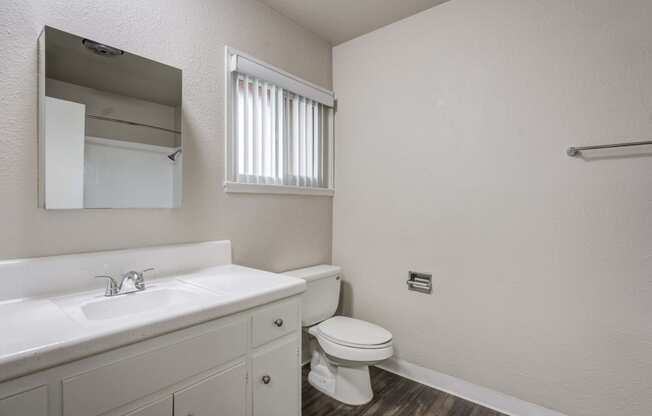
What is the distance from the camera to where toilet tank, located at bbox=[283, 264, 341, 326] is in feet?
6.64

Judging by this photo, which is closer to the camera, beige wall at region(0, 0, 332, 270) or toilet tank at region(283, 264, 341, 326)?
beige wall at region(0, 0, 332, 270)

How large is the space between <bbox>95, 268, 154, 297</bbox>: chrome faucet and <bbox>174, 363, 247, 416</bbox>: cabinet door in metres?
0.48

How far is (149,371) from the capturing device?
3.12 feet

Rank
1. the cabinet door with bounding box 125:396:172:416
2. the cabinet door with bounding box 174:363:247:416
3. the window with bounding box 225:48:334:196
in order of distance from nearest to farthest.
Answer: the cabinet door with bounding box 125:396:172:416
the cabinet door with bounding box 174:363:247:416
the window with bounding box 225:48:334:196

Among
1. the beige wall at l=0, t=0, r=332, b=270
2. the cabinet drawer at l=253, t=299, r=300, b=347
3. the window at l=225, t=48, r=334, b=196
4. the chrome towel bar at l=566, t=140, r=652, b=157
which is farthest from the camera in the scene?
the window at l=225, t=48, r=334, b=196

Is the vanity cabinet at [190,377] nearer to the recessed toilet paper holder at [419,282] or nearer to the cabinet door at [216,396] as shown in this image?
the cabinet door at [216,396]

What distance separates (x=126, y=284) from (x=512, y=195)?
1882 millimetres

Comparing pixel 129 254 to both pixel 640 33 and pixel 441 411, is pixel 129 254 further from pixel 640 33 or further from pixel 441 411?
pixel 640 33

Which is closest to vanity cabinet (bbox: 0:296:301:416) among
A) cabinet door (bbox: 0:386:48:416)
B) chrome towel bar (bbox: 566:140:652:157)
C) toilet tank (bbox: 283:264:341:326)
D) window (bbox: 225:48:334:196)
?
cabinet door (bbox: 0:386:48:416)

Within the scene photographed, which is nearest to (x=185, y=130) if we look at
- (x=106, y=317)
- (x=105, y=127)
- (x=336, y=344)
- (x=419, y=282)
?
(x=105, y=127)

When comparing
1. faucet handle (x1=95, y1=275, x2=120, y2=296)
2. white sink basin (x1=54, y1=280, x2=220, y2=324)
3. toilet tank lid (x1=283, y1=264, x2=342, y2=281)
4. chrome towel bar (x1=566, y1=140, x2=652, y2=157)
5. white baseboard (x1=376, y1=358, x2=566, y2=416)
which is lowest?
white baseboard (x1=376, y1=358, x2=566, y2=416)

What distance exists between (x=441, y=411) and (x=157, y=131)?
2.04 meters

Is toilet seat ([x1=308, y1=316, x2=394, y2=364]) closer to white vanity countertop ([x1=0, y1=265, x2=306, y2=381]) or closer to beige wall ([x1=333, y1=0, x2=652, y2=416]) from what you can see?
beige wall ([x1=333, y1=0, x2=652, y2=416])

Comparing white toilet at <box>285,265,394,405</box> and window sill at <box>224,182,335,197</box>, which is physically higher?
window sill at <box>224,182,335,197</box>
